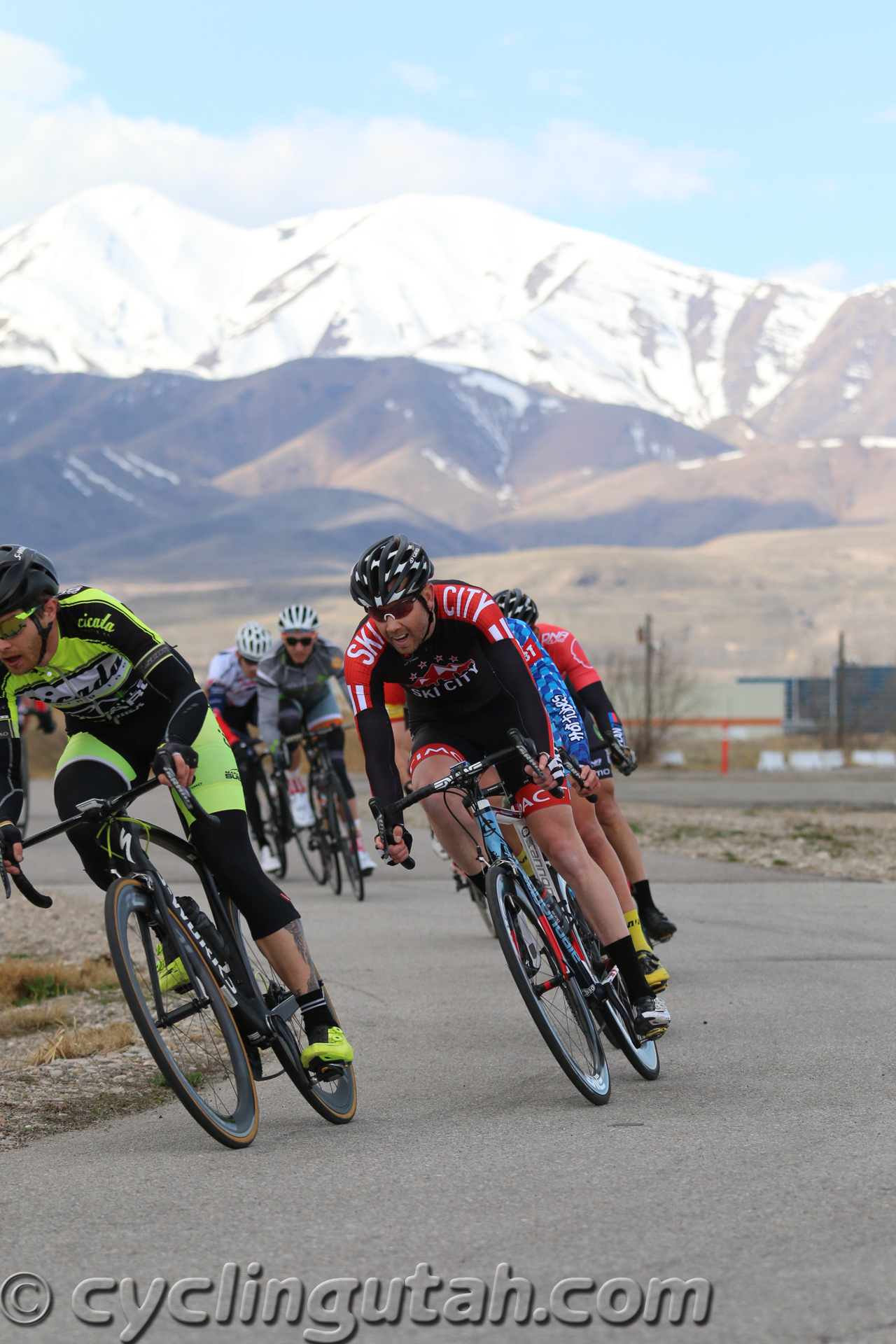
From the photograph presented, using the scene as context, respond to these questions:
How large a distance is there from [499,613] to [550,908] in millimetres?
1176

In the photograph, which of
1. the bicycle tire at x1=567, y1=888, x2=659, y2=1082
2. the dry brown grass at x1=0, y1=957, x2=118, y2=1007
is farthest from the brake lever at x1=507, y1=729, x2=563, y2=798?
the dry brown grass at x1=0, y1=957, x2=118, y2=1007

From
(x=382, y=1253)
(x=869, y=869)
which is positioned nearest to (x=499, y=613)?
(x=382, y=1253)

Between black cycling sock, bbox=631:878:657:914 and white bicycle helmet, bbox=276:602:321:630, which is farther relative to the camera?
white bicycle helmet, bbox=276:602:321:630

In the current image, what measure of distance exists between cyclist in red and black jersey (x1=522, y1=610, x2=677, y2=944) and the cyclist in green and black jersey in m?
2.92

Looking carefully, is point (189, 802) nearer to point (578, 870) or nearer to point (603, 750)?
point (578, 870)

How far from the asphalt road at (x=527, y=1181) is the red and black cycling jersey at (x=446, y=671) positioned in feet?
4.38

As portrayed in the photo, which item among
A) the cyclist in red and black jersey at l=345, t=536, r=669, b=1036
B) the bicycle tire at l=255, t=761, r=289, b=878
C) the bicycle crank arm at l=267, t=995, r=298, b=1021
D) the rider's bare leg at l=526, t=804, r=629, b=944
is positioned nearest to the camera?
the bicycle crank arm at l=267, t=995, r=298, b=1021

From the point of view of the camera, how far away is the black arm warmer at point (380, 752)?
5.65 m

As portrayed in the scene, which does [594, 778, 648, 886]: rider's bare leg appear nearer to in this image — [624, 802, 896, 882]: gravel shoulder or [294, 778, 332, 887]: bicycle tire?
[294, 778, 332, 887]: bicycle tire

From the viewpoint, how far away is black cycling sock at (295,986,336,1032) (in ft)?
17.6

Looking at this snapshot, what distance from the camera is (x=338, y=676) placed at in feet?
38.9

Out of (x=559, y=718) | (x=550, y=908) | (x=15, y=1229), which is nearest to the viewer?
(x=15, y=1229)

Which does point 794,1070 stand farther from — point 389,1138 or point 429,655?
point 429,655

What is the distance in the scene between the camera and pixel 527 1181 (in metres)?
4.25
